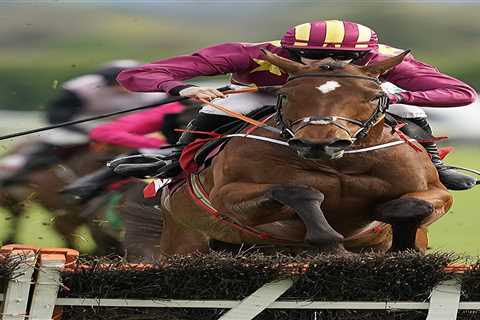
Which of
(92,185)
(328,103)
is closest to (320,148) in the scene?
(328,103)

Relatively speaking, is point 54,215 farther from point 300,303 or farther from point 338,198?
point 300,303

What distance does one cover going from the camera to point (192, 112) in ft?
30.7

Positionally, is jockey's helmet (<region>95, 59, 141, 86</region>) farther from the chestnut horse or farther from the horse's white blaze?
the horse's white blaze

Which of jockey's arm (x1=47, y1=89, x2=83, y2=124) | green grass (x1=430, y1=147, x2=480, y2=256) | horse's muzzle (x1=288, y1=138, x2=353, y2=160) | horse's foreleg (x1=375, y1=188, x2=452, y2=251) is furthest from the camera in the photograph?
green grass (x1=430, y1=147, x2=480, y2=256)

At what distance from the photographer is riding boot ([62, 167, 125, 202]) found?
891 cm

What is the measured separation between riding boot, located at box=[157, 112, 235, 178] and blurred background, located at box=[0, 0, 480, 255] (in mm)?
7638

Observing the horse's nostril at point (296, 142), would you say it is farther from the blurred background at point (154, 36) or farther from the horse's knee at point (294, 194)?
the blurred background at point (154, 36)

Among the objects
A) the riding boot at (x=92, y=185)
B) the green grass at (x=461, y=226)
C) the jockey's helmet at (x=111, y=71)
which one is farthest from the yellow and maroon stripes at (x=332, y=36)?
the green grass at (x=461, y=226)

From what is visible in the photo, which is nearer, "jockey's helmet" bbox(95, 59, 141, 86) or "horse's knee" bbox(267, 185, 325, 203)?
"horse's knee" bbox(267, 185, 325, 203)

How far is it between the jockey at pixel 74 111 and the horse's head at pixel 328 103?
4.01m

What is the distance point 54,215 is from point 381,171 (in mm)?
3902

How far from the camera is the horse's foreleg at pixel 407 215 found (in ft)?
18.3

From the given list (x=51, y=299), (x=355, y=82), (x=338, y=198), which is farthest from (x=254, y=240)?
(x=51, y=299)

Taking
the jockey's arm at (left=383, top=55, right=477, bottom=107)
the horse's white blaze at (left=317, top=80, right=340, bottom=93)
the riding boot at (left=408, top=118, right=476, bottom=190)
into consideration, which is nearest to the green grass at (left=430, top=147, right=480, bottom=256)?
the riding boot at (left=408, top=118, right=476, bottom=190)
